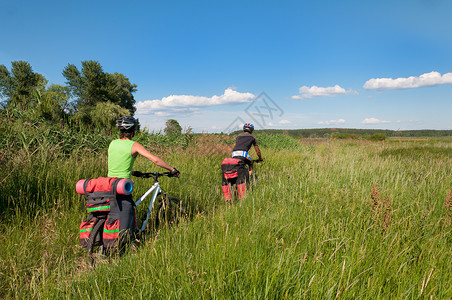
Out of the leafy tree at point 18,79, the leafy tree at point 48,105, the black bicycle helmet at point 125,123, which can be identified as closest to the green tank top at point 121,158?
the black bicycle helmet at point 125,123

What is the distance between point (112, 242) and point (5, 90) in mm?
55443

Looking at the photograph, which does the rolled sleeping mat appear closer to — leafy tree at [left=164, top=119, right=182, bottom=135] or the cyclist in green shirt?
the cyclist in green shirt

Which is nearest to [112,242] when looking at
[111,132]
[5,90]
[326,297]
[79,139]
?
[326,297]

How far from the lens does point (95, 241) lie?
10.1 feet

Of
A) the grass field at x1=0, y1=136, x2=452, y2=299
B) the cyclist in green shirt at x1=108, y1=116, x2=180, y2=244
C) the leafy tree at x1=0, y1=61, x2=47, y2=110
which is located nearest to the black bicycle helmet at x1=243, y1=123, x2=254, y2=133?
the grass field at x1=0, y1=136, x2=452, y2=299

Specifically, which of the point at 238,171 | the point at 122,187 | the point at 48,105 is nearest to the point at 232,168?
the point at 238,171

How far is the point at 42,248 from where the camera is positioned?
137 inches

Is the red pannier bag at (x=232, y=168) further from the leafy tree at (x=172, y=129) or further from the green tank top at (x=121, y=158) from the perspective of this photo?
the leafy tree at (x=172, y=129)

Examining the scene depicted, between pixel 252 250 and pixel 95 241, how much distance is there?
7.02 ft

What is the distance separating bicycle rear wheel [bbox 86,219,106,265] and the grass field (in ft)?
0.46

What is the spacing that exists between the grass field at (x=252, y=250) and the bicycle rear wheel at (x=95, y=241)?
0.46 ft

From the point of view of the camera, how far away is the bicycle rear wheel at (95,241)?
9.76 ft

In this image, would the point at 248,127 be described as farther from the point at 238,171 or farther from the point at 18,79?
the point at 18,79

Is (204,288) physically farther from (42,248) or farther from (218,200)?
(218,200)
